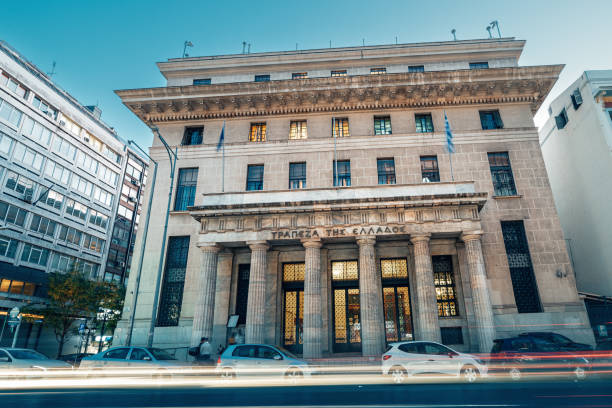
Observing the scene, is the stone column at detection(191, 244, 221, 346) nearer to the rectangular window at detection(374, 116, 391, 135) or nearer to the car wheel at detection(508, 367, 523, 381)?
the rectangular window at detection(374, 116, 391, 135)

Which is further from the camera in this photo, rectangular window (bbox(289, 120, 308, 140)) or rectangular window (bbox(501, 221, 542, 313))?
rectangular window (bbox(289, 120, 308, 140))

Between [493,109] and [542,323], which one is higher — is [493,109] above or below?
above

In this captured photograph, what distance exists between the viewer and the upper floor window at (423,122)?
2428 centimetres

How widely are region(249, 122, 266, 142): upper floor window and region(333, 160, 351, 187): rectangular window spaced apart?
588 cm

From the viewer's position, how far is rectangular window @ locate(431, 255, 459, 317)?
19906mm

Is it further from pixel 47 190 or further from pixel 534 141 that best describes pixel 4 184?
pixel 534 141

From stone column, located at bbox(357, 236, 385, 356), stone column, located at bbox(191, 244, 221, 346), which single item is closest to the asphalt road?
stone column, located at bbox(357, 236, 385, 356)

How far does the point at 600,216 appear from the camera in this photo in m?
22.7

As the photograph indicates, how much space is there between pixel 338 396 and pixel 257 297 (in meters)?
9.22

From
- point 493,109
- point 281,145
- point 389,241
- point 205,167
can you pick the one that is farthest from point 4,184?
point 493,109

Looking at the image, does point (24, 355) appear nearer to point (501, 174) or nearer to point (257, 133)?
point (257, 133)

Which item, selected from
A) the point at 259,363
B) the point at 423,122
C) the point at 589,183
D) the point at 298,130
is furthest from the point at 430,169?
the point at 259,363

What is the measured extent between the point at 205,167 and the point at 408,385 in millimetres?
18691

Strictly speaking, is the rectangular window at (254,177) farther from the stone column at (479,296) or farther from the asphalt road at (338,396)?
the asphalt road at (338,396)
